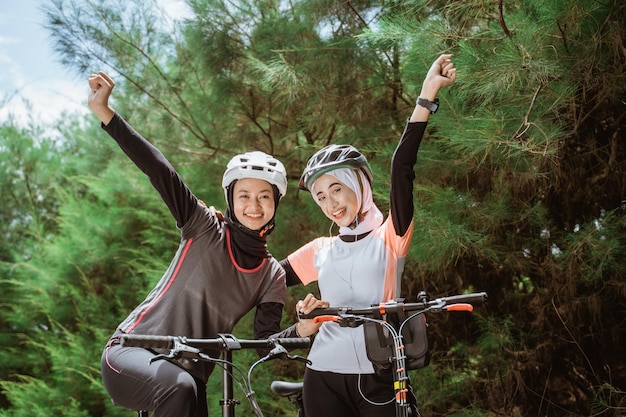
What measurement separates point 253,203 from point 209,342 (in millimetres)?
810

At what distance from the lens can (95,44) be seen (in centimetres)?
591

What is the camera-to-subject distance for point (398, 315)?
2377 mm

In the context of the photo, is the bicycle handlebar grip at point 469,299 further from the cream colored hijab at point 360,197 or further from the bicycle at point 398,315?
the cream colored hijab at point 360,197

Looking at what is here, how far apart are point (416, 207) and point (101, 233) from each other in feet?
18.9

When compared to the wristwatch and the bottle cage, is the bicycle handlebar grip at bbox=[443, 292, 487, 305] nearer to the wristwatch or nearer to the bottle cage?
the bottle cage

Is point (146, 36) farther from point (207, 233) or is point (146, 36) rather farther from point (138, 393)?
point (138, 393)

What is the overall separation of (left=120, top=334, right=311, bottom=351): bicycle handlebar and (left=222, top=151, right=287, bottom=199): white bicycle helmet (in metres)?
0.78

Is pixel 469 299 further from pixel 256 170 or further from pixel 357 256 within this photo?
pixel 256 170

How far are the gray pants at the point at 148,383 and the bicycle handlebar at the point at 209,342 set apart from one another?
191 millimetres

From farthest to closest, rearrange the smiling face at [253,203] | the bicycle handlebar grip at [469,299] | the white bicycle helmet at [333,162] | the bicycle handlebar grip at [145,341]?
the smiling face at [253,203] → the white bicycle helmet at [333,162] → the bicycle handlebar grip at [469,299] → the bicycle handlebar grip at [145,341]

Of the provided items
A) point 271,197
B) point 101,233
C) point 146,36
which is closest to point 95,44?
point 146,36

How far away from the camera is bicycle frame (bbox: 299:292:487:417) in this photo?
2.20m

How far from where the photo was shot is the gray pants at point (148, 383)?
2.23 metres

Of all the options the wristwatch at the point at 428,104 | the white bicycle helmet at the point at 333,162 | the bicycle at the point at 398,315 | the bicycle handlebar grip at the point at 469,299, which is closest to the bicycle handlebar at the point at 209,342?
the bicycle at the point at 398,315
